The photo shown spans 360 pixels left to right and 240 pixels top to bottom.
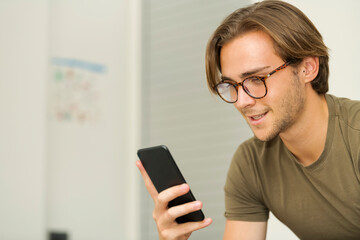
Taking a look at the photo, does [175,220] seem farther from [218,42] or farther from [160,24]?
[160,24]

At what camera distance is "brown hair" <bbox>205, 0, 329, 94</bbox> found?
1.53 m

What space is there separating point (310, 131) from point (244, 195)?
0.33 meters

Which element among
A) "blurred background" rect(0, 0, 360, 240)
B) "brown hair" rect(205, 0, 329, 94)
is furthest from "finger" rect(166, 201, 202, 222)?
"blurred background" rect(0, 0, 360, 240)

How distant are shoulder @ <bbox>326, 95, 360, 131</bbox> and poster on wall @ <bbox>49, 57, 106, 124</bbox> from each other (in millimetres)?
2004

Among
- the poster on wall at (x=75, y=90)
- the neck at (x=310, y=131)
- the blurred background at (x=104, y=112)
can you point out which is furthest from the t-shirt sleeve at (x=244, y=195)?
the poster on wall at (x=75, y=90)

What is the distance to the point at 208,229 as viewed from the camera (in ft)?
9.87

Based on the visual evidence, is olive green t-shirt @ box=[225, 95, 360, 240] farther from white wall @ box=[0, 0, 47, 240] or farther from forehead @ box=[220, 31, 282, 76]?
white wall @ box=[0, 0, 47, 240]

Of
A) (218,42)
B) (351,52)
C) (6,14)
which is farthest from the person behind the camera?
(6,14)

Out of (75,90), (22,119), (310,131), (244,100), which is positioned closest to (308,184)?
(310,131)

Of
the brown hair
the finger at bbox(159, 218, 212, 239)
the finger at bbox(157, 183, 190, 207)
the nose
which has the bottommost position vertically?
the finger at bbox(159, 218, 212, 239)

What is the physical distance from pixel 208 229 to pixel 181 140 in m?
0.61

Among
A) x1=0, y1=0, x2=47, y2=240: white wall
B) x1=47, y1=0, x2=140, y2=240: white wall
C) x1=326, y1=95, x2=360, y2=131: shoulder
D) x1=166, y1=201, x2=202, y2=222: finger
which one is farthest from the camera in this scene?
x1=47, y1=0, x2=140, y2=240: white wall

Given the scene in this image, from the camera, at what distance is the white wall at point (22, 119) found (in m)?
2.86

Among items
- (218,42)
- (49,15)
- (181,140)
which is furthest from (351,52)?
(49,15)
